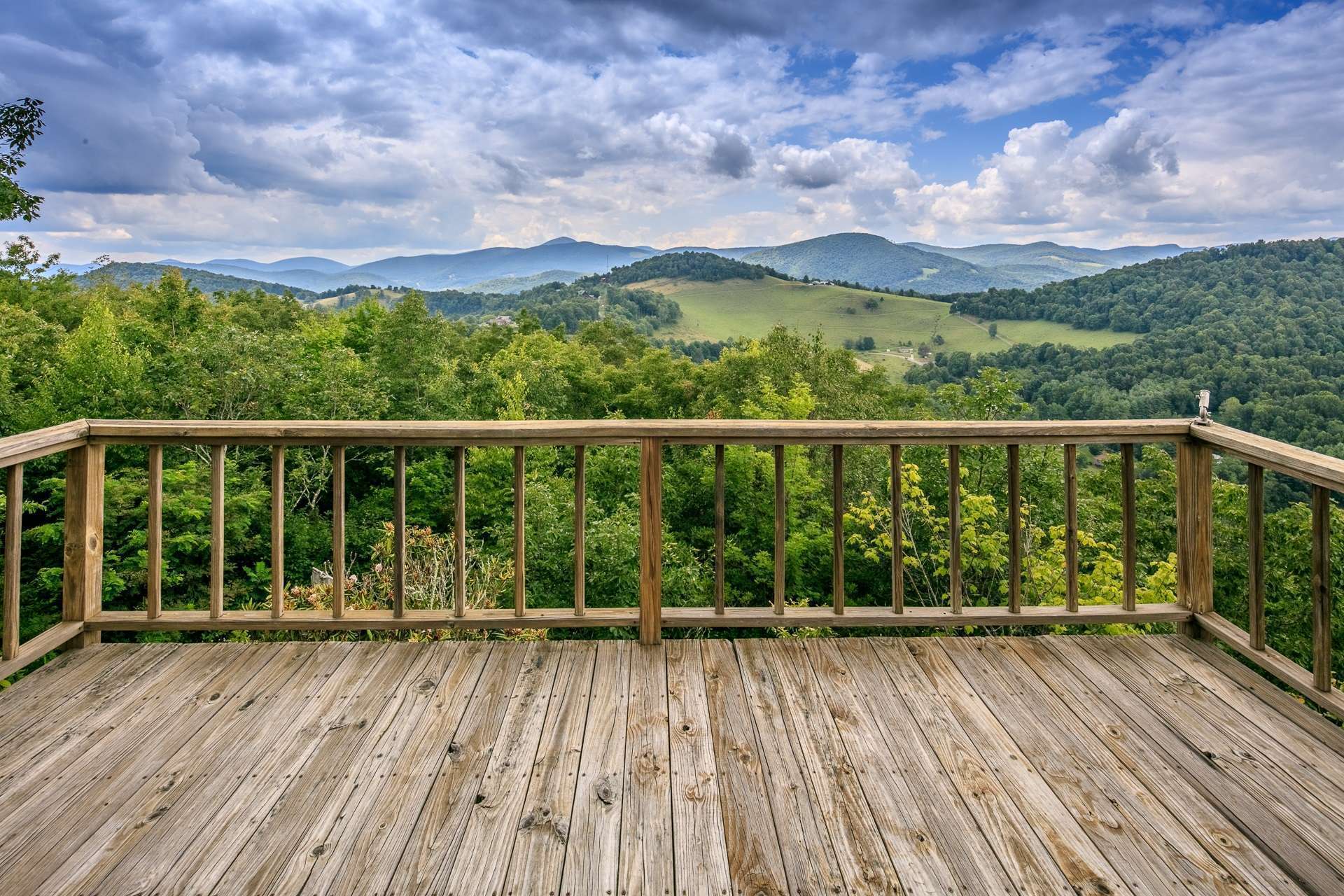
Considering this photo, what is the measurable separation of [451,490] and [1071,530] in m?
18.7

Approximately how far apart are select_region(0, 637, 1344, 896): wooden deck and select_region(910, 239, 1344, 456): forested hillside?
48.6 feet

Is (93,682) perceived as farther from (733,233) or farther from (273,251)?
(273,251)

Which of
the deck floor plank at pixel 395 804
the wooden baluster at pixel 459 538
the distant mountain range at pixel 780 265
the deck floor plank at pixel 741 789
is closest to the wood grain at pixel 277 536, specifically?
the wooden baluster at pixel 459 538

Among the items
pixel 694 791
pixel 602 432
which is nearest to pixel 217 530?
pixel 602 432

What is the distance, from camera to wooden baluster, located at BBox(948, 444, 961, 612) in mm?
2674

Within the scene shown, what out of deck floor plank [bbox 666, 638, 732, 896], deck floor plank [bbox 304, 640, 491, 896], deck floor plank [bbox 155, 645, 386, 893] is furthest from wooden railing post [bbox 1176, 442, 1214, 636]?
deck floor plank [bbox 155, 645, 386, 893]

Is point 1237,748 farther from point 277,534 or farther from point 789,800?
point 277,534

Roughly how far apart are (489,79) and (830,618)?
58.7ft

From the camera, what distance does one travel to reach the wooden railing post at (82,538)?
8.34 feet

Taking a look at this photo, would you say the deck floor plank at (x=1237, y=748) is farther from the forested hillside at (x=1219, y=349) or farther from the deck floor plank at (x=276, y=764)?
the forested hillside at (x=1219, y=349)

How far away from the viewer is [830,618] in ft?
8.79

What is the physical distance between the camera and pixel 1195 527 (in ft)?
8.89

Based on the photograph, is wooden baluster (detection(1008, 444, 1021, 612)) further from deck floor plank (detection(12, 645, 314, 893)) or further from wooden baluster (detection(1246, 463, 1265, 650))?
deck floor plank (detection(12, 645, 314, 893))

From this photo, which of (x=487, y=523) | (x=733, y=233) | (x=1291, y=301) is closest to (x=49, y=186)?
(x=487, y=523)
